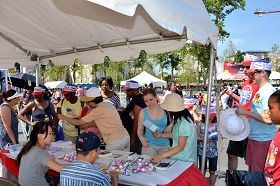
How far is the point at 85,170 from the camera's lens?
2.22 metres

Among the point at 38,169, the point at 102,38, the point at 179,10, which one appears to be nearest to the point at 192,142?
the point at 179,10

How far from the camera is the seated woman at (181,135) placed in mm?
3207

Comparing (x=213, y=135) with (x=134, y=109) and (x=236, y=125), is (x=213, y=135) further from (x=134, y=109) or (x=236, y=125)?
(x=134, y=109)

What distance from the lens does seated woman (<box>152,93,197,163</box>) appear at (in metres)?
3.21

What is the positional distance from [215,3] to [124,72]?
83.4ft

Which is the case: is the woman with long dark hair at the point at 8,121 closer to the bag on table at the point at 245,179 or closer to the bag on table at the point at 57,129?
the bag on table at the point at 57,129

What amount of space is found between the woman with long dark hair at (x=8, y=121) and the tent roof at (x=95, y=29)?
1.12m

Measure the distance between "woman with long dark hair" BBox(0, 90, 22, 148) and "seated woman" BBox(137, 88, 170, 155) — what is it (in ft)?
6.69

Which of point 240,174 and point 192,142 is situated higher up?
point 192,142

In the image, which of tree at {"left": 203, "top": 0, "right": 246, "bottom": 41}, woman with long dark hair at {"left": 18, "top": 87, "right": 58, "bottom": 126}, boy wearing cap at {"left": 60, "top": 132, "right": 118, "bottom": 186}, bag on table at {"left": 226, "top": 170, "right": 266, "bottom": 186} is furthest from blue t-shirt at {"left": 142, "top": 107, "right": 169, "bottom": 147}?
tree at {"left": 203, "top": 0, "right": 246, "bottom": 41}

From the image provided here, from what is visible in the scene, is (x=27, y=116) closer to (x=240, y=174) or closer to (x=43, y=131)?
(x=43, y=131)

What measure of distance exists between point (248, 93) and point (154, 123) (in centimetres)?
127

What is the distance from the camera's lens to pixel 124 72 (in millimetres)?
44906

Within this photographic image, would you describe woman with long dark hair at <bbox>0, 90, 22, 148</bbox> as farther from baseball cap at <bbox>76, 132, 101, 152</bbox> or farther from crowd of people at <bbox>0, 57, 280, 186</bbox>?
baseball cap at <bbox>76, 132, 101, 152</bbox>
